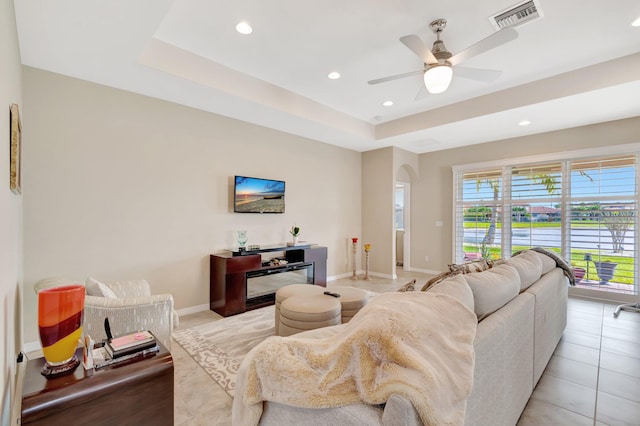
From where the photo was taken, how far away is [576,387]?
2230mm

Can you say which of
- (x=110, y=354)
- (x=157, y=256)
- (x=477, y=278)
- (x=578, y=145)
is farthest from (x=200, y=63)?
(x=578, y=145)

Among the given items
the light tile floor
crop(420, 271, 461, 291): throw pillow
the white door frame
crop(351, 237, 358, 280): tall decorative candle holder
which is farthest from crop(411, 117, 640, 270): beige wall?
crop(420, 271, 461, 291): throw pillow

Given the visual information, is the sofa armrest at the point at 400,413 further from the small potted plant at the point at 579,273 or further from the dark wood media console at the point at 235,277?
the small potted plant at the point at 579,273

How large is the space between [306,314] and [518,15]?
124 inches

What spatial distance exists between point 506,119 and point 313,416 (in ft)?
15.9

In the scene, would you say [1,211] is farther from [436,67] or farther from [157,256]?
[436,67]

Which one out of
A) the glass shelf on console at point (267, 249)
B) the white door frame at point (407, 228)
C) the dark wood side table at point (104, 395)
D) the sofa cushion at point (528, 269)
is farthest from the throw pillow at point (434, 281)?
the white door frame at point (407, 228)

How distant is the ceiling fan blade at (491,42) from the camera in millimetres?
2254

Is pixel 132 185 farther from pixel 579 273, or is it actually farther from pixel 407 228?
pixel 579 273

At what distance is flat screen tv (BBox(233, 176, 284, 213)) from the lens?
430 centimetres

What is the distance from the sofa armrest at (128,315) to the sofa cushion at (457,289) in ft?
6.55

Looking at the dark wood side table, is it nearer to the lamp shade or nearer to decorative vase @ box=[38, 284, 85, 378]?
decorative vase @ box=[38, 284, 85, 378]

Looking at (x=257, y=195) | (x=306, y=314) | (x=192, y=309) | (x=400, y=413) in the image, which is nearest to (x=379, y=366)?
(x=400, y=413)

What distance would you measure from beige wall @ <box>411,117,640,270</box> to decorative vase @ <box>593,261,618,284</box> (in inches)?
73.5
